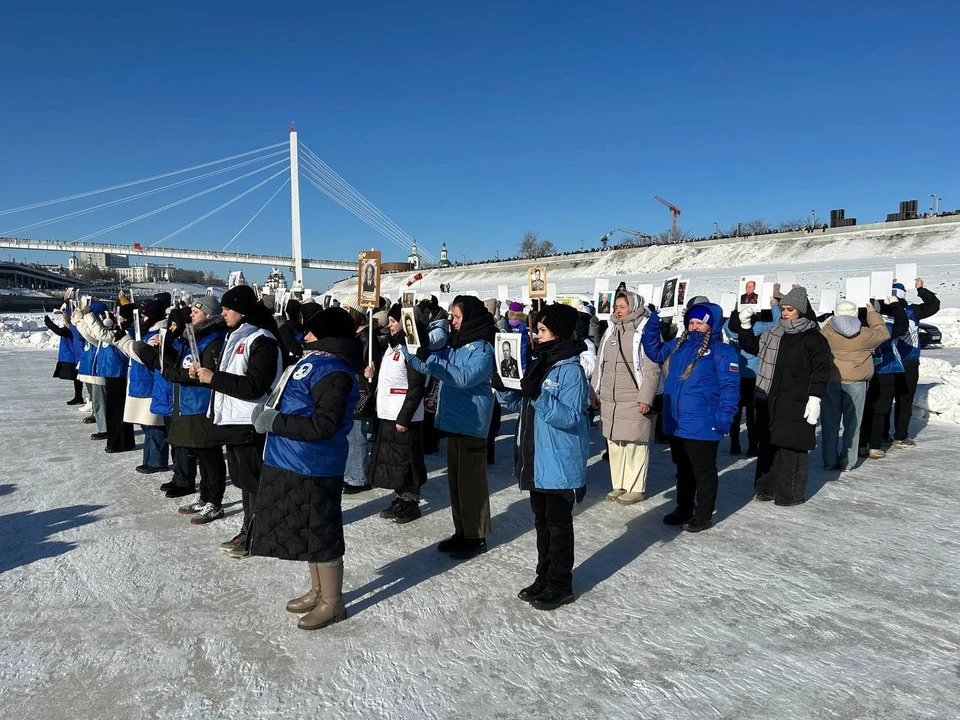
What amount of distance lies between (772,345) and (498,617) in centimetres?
368

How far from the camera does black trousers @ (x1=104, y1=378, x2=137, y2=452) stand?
24.2 ft

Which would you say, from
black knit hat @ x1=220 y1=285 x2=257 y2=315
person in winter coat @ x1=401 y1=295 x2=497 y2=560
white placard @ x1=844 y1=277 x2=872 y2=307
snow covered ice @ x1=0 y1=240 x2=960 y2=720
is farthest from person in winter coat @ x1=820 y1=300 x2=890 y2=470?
black knit hat @ x1=220 y1=285 x2=257 y2=315

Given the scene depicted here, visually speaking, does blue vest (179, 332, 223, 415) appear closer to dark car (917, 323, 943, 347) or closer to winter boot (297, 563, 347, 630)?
winter boot (297, 563, 347, 630)

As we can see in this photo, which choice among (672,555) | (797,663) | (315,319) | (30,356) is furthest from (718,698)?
(30,356)

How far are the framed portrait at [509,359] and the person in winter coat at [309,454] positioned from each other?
42.2 inches

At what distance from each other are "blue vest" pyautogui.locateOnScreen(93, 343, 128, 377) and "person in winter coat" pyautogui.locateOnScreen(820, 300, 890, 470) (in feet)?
25.4

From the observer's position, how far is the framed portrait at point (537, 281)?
24.6ft

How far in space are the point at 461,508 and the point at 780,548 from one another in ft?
7.54

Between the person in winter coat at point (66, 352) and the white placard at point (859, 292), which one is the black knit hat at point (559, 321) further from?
the person in winter coat at point (66, 352)

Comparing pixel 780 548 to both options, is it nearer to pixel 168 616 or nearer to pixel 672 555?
pixel 672 555

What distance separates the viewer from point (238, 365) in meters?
4.17

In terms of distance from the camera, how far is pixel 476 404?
4.39 metres

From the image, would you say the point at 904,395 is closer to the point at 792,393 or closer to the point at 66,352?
the point at 792,393

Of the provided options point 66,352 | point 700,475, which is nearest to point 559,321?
point 700,475
